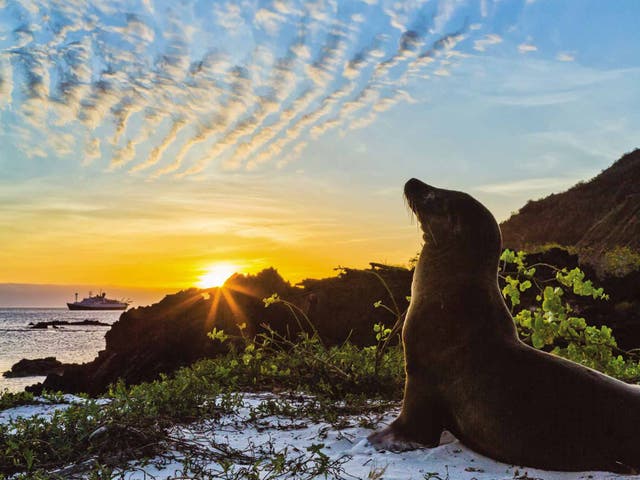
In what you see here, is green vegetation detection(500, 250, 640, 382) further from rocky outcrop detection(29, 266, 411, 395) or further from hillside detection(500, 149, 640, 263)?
hillside detection(500, 149, 640, 263)

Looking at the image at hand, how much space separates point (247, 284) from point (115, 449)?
10.9 m

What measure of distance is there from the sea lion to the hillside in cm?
3533

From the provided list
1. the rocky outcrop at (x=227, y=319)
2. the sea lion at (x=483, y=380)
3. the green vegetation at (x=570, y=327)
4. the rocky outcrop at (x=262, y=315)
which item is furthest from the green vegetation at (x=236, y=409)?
the rocky outcrop at (x=227, y=319)

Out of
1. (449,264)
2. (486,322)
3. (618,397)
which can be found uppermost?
(449,264)

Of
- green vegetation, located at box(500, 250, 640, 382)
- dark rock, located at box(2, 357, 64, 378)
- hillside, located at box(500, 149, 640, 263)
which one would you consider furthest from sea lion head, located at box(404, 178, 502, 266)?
dark rock, located at box(2, 357, 64, 378)

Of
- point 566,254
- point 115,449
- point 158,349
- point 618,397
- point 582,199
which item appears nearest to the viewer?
point 618,397

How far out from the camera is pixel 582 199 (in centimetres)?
5475

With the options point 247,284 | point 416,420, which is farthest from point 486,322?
point 247,284

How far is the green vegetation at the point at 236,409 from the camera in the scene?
4.52 m

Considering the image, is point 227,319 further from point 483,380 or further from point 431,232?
point 483,380

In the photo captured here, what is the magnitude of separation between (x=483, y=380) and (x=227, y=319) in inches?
439

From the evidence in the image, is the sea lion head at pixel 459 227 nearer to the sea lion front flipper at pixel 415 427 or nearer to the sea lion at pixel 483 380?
the sea lion at pixel 483 380

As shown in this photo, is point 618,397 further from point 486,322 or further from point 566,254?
point 566,254

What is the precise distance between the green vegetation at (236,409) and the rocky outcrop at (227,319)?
432 cm
